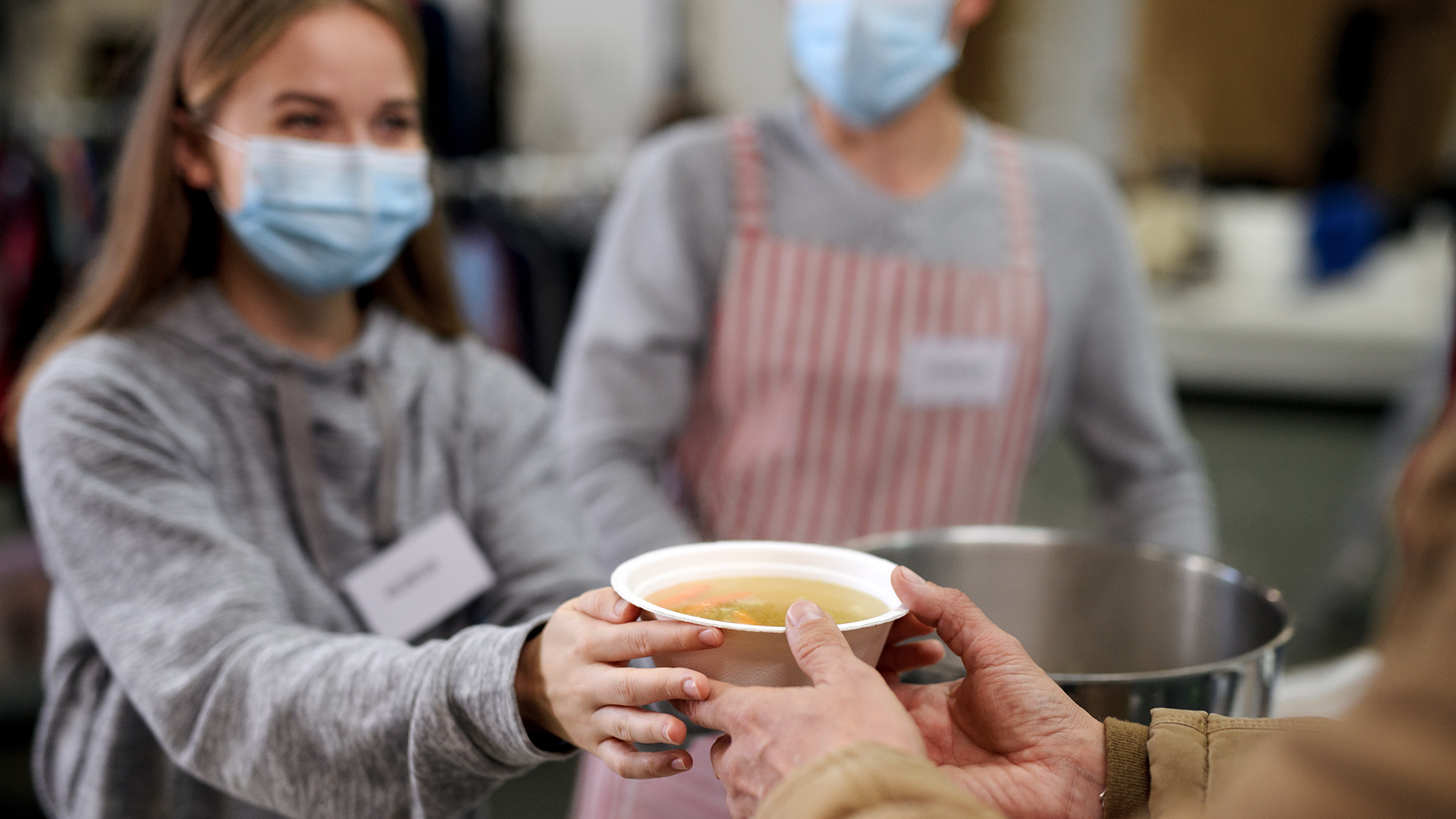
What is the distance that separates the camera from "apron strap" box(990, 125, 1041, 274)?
1.47 metres

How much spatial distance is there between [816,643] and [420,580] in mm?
543

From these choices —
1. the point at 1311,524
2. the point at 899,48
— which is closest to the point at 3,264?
the point at 899,48

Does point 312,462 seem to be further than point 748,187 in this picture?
No

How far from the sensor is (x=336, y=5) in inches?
41.4

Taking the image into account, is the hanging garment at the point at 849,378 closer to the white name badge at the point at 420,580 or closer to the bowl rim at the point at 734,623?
the white name badge at the point at 420,580

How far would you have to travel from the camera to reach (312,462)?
104 centimetres

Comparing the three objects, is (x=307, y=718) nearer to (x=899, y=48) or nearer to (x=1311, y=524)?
(x=899, y=48)

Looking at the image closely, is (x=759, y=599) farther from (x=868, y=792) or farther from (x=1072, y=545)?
(x=1072, y=545)

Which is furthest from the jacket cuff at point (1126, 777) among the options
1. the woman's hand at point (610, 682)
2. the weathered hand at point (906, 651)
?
the woman's hand at point (610, 682)

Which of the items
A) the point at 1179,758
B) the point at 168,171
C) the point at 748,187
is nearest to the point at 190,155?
the point at 168,171

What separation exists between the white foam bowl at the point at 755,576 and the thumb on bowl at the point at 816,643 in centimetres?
1

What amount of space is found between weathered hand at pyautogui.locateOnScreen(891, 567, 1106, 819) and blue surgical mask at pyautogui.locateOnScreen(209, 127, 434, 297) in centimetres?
66

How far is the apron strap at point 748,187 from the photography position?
1438 millimetres

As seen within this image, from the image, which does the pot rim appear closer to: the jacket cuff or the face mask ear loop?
the jacket cuff
